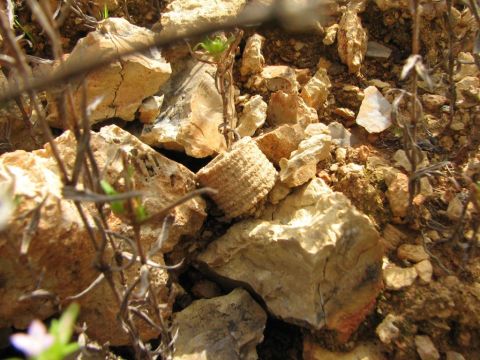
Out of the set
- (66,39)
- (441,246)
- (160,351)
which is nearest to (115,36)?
(66,39)

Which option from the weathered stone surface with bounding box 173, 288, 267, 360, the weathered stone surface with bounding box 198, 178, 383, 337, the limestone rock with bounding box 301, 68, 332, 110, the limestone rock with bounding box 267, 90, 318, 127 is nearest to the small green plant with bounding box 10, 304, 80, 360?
the weathered stone surface with bounding box 173, 288, 267, 360

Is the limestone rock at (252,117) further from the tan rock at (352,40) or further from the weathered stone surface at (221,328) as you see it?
the weathered stone surface at (221,328)

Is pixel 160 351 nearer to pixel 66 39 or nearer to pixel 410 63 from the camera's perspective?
pixel 410 63

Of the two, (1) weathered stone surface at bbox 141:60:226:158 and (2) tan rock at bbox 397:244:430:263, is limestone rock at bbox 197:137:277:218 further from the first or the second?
(2) tan rock at bbox 397:244:430:263

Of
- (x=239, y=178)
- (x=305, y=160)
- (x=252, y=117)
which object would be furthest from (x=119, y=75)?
(x=305, y=160)

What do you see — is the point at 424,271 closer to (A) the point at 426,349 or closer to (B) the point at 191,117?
(A) the point at 426,349

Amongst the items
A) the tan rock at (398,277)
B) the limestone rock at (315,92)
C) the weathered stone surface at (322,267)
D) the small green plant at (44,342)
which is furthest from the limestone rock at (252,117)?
the small green plant at (44,342)
